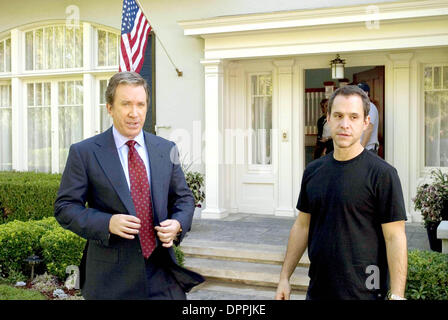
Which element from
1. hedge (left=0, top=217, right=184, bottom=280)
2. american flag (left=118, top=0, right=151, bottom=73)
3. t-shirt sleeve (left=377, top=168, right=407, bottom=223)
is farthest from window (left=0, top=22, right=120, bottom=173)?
t-shirt sleeve (left=377, top=168, right=407, bottom=223)

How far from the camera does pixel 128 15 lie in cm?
819

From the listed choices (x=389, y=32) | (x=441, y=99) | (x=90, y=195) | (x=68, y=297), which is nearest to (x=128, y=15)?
Answer: (x=389, y=32)

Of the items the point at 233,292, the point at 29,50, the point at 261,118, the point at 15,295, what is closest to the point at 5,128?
the point at 29,50

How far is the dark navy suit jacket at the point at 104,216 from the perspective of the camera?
8.14 ft

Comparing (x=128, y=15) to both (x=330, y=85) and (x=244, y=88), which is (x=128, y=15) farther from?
(x=330, y=85)

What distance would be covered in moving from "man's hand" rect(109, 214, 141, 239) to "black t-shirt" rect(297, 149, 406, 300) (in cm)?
98

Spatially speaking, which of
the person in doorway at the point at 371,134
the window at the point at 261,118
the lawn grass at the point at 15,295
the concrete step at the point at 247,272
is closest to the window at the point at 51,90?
the window at the point at 261,118

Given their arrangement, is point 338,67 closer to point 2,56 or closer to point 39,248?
point 39,248

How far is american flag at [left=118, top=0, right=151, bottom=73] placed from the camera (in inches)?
321

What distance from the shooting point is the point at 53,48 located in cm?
1069

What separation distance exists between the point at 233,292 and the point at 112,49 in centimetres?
607

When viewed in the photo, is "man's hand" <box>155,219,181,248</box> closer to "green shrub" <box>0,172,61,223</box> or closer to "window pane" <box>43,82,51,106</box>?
"green shrub" <box>0,172,61,223</box>
